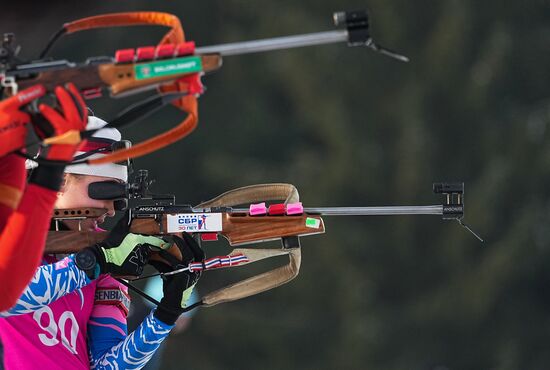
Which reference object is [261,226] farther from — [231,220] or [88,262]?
[88,262]

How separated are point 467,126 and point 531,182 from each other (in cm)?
64

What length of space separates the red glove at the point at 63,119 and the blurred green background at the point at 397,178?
5.95 meters

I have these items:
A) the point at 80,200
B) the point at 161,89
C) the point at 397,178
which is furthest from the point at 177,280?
the point at 397,178

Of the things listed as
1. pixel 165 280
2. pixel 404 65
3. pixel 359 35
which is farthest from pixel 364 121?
pixel 359 35

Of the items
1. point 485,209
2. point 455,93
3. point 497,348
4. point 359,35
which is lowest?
point 497,348

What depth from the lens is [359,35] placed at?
3912 millimetres

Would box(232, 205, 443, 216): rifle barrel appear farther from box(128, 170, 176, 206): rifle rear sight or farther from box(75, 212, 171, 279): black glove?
box(75, 212, 171, 279): black glove

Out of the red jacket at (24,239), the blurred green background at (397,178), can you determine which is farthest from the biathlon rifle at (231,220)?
the blurred green background at (397,178)

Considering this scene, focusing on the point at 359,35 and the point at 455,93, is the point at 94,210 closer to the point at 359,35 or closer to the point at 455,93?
the point at 359,35

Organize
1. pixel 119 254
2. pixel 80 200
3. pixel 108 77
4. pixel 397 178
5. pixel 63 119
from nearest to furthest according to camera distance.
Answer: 1. pixel 63 119
2. pixel 108 77
3. pixel 119 254
4. pixel 80 200
5. pixel 397 178

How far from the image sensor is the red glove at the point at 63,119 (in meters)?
3.83

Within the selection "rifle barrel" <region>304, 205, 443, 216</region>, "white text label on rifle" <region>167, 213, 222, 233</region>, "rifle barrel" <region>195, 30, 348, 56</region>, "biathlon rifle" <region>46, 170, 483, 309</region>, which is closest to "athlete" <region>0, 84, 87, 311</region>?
"rifle barrel" <region>195, 30, 348, 56</region>

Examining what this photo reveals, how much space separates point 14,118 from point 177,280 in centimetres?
140

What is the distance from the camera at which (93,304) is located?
17.0ft
